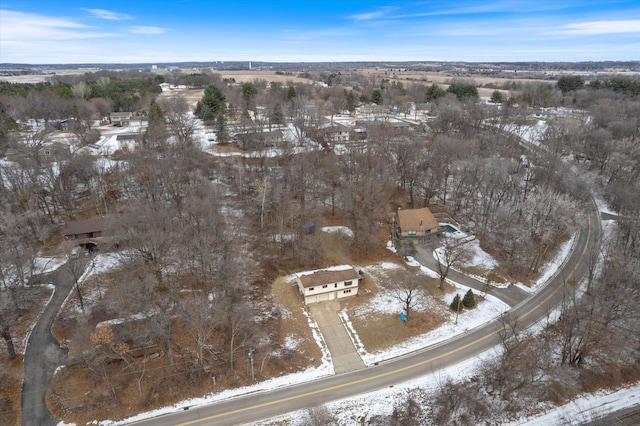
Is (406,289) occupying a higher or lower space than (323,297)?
higher

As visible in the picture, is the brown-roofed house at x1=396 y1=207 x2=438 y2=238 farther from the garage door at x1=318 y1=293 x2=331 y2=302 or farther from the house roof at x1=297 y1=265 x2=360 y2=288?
the garage door at x1=318 y1=293 x2=331 y2=302

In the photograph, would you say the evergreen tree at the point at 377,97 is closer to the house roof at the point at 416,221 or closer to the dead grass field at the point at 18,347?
A: the house roof at the point at 416,221

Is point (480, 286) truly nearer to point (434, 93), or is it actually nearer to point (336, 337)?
point (336, 337)

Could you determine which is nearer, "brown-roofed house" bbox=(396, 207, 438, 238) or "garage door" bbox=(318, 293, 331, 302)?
"garage door" bbox=(318, 293, 331, 302)

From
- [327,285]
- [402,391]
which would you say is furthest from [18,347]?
[402,391]

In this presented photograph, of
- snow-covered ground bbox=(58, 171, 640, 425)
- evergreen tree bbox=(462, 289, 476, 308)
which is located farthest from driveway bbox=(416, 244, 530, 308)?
evergreen tree bbox=(462, 289, 476, 308)

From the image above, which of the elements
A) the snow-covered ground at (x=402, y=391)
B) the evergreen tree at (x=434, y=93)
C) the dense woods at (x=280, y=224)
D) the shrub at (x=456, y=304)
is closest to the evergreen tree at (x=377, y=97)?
the evergreen tree at (x=434, y=93)
